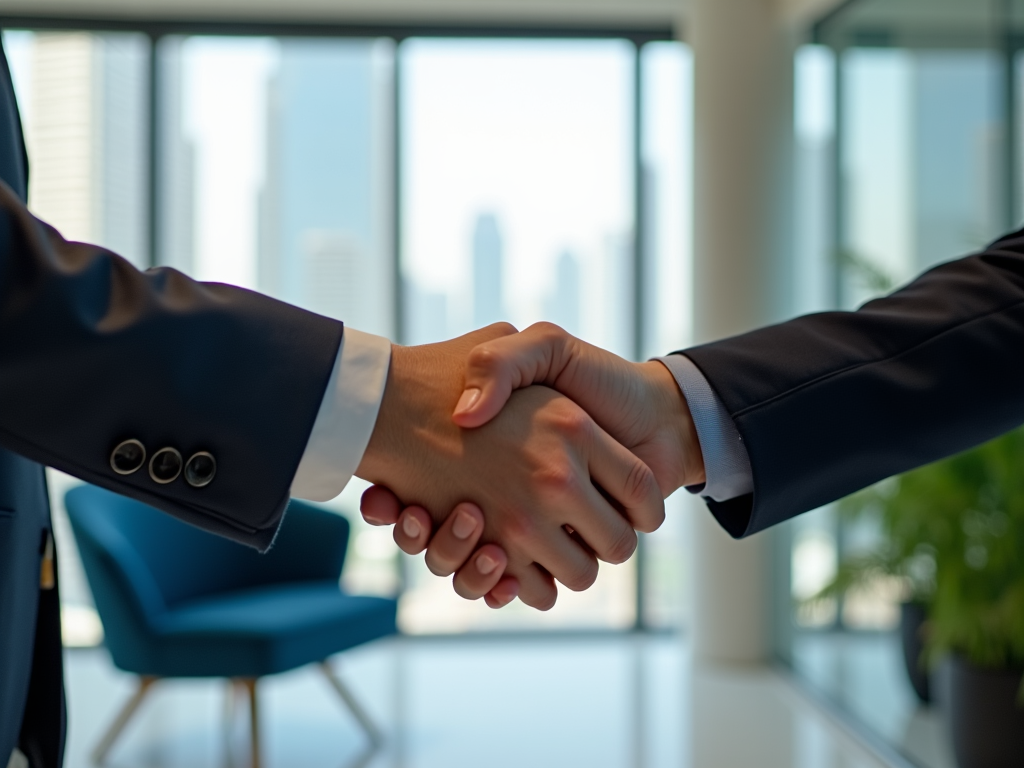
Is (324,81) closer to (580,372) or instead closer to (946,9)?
(946,9)

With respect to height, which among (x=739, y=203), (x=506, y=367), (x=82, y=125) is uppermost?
(x=82, y=125)

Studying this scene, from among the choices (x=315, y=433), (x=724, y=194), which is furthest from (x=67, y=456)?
(x=724, y=194)

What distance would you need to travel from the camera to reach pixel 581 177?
18.3 feet

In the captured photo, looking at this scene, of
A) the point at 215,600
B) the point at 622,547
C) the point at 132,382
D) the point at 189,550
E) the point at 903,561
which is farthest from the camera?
the point at 189,550

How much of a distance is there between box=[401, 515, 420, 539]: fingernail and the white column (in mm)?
3566

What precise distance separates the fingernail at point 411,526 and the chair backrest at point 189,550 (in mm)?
2226

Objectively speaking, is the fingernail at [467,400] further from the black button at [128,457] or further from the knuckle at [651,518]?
the black button at [128,457]

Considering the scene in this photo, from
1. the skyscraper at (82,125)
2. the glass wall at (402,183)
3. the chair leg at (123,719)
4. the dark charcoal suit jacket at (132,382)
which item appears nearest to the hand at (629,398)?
the dark charcoal suit jacket at (132,382)

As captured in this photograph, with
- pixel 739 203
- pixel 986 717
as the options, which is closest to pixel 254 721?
pixel 986 717

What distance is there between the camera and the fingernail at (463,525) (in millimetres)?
1318

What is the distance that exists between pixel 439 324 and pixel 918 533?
9.91 ft

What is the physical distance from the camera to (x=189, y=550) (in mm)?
3771

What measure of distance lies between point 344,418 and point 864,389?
0.71m

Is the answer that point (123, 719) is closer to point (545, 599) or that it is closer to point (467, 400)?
point (545, 599)
